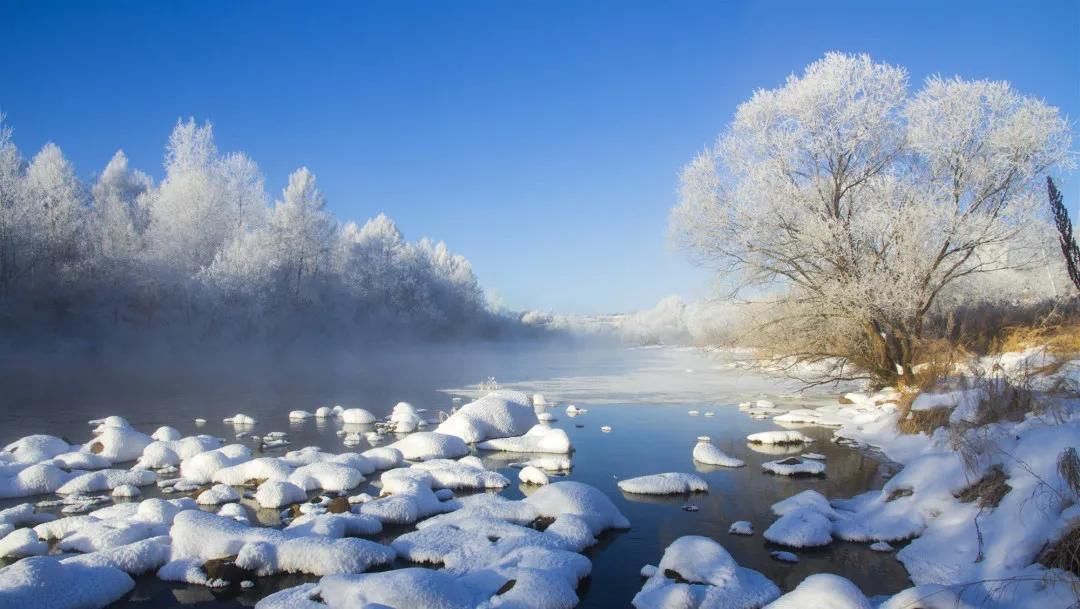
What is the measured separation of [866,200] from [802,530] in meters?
11.8

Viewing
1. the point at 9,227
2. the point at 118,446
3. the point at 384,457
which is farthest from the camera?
the point at 9,227

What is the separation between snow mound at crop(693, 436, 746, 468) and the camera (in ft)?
39.1

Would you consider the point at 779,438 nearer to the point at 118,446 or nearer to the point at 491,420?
the point at 491,420

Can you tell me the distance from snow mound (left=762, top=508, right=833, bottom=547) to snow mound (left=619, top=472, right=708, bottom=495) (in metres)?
2.06

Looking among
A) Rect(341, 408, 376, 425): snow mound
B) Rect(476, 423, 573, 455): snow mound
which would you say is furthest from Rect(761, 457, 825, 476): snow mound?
Rect(341, 408, 376, 425): snow mound

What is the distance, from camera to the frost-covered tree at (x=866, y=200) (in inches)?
624

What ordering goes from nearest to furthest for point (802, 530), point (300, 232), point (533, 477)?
point (802, 530), point (533, 477), point (300, 232)

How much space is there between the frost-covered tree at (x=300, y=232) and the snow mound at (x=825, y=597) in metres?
39.5

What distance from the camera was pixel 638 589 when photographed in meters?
6.68

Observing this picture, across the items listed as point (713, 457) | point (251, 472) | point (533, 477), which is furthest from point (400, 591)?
point (713, 457)

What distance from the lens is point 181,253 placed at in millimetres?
37344

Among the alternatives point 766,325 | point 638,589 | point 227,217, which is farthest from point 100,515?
point 227,217

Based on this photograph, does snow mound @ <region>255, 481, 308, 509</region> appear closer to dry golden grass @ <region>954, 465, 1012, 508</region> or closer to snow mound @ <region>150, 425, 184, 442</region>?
snow mound @ <region>150, 425, 184, 442</region>

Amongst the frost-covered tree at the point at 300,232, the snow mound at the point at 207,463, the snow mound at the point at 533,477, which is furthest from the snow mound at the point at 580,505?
the frost-covered tree at the point at 300,232
